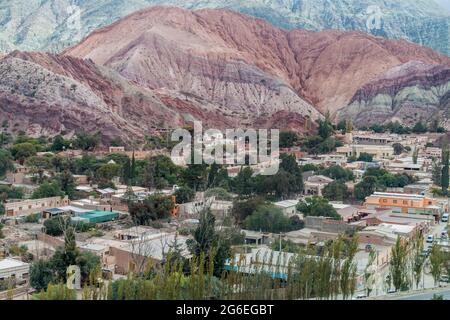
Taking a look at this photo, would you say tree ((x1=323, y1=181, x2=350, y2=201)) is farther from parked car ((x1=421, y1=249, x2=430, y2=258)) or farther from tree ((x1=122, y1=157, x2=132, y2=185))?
parked car ((x1=421, y1=249, x2=430, y2=258))

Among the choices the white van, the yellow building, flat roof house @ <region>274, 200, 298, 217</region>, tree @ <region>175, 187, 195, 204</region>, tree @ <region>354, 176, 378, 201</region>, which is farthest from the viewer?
tree @ <region>354, 176, 378, 201</region>

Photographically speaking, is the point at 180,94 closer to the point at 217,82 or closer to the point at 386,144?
the point at 217,82

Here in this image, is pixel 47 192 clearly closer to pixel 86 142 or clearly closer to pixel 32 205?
pixel 32 205

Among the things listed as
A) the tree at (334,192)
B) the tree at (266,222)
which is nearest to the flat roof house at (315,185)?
the tree at (334,192)

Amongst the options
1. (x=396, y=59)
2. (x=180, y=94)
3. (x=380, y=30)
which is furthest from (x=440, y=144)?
(x=380, y=30)

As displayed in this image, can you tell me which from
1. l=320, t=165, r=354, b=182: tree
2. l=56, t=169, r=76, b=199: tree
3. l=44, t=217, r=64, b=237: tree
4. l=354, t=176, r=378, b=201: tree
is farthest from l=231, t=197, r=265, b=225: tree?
l=320, t=165, r=354, b=182: tree

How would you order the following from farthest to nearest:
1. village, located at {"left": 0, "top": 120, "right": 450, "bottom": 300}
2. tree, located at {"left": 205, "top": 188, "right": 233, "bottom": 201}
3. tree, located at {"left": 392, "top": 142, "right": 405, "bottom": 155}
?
tree, located at {"left": 392, "top": 142, "right": 405, "bottom": 155} → tree, located at {"left": 205, "top": 188, "right": 233, "bottom": 201} → village, located at {"left": 0, "top": 120, "right": 450, "bottom": 300}

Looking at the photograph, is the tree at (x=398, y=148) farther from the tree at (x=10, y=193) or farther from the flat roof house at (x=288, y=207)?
the tree at (x=10, y=193)
